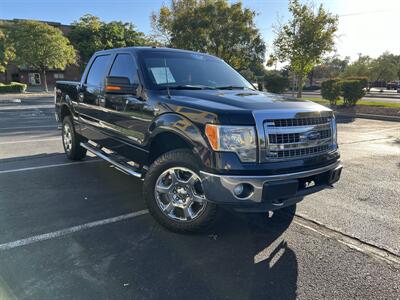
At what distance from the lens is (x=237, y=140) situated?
3.06m

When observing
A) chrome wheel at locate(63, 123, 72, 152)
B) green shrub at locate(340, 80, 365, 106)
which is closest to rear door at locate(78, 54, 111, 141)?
chrome wheel at locate(63, 123, 72, 152)

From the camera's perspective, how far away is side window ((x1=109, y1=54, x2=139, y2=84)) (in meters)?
4.32

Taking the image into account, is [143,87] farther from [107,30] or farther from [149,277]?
[107,30]

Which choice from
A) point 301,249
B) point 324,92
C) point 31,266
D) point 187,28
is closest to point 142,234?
point 31,266

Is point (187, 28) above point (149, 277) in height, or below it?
above

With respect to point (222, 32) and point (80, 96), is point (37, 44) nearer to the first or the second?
point (222, 32)

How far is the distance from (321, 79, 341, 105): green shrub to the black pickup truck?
14382 millimetres

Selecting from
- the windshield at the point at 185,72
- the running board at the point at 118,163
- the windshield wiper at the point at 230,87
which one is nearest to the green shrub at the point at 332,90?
the windshield at the point at 185,72

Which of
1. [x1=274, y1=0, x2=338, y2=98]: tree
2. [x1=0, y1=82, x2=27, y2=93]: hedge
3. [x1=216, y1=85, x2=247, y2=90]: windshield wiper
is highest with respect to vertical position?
[x1=274, y1=0, x2=338, y2=98]: tree

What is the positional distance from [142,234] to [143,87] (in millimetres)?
1744

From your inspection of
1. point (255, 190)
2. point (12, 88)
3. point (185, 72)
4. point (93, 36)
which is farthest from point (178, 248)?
point (93, 36)

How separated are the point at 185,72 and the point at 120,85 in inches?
34.4

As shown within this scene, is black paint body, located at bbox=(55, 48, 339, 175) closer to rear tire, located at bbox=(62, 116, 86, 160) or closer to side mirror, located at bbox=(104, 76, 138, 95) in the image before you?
side mirror, located at bbox=(104, 76, 138, 95)

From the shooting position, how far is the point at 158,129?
3.74 metres
